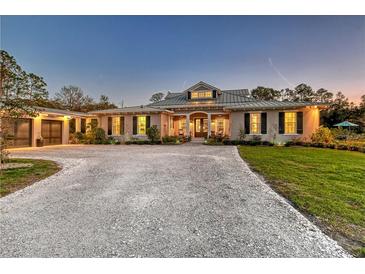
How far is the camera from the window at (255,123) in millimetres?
14719

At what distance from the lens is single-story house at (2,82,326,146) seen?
45.1ft

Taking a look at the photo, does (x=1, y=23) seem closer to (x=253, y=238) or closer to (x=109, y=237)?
(x=109, y=237)

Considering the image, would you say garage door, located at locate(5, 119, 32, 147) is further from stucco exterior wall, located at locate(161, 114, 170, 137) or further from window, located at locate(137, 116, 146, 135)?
stucco exterior wall, located at locate(161, 114, 170, 137)

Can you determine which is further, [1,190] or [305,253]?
[1,190]

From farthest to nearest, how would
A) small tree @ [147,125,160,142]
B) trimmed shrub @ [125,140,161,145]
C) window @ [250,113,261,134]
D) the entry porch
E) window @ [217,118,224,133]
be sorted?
1. window @ [217,118,224,133]
2. the entry porch
3. trimmed shrub @ [125,140,161,145]
4. small tree @ [147,125,160,142]
5. window @ [250,113,261,134]

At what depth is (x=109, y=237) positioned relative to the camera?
234 cm

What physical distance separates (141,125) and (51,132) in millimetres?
6875

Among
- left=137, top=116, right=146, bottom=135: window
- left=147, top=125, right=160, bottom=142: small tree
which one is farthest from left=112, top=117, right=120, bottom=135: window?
left=147, top=125, right=160, bottom=142: small tree

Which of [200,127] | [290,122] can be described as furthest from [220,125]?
[290,122]

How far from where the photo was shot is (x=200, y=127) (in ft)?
63.3

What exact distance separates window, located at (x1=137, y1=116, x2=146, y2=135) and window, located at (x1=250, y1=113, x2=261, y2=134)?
335 inches
